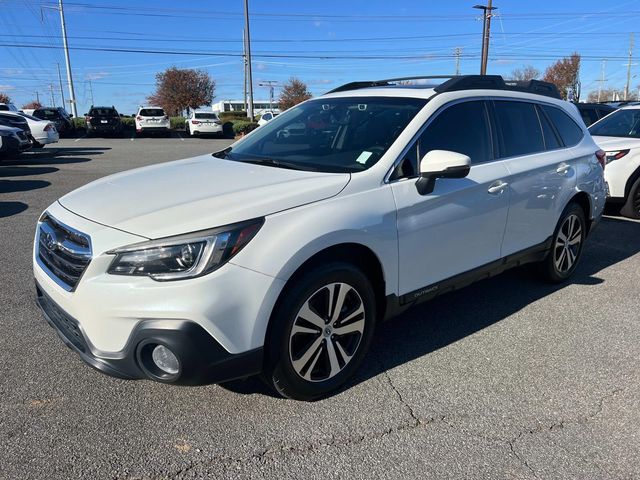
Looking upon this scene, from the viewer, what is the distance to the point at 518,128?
437cm

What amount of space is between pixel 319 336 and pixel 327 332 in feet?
0.19

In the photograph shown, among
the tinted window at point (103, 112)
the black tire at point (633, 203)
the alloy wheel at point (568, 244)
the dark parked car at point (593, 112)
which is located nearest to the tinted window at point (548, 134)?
the alloy wheel at point (568, 244)

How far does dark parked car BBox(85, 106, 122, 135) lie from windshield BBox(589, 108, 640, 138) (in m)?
26.3

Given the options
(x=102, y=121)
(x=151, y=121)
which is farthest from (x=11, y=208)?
(x=151, y=121)

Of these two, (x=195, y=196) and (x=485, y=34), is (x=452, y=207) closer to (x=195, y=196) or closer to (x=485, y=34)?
(x=195, y=196)

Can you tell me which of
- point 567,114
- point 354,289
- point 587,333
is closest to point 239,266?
point 354,289

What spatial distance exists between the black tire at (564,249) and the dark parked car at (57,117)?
2831 centimetres

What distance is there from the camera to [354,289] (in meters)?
3.05

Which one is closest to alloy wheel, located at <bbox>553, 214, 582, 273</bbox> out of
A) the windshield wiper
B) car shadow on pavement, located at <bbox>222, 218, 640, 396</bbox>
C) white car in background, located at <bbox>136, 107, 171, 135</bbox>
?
car shadow on pavement, located at <bbox>222, 218, 640, 396</bbox>

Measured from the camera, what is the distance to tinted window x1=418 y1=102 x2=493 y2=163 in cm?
355

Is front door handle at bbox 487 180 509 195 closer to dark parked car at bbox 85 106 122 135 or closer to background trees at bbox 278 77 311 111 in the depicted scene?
dark parked car at bbox 85 106 122 135

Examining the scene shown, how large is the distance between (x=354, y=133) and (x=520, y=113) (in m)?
1.67

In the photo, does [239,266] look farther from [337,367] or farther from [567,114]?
[567,114]

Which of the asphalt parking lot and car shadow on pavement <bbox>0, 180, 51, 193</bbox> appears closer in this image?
the asphalt parking lot
